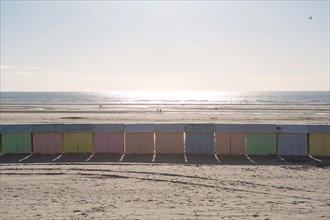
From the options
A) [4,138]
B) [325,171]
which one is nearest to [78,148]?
[4,138]

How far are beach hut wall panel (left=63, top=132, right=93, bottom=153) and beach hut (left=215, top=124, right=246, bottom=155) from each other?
6558mm

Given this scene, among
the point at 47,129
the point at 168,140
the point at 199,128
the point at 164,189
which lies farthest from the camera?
the point at 47,129

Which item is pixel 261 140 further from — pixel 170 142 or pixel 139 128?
pixel 139 128

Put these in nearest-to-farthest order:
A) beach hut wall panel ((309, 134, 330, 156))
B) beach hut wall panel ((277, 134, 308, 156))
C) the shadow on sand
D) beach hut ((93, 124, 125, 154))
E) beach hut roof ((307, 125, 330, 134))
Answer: the shadow on sand < beach hut roof ((307, 125, 330, 134)) < beach hut wall panel ((309, 134, 330, 156)) < beach hut wall panel ((277, 134, 308, 156)) < beach hut ((93, 124, 125, 154))

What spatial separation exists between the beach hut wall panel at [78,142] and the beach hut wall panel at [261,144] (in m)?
8.17

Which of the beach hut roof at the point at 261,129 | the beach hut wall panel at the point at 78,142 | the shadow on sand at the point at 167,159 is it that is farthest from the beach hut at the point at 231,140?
the beach hut wall panel at the point at 78,142

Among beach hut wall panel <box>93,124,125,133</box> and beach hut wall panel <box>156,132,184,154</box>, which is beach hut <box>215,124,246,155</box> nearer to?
beach hut wall panel <box>156,132,184,154</box>

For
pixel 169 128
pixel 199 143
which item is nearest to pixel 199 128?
pixel 199 143

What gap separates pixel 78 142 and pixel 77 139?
0.17 meters

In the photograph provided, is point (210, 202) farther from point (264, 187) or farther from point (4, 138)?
point (4, 138)

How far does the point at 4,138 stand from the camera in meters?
20.2

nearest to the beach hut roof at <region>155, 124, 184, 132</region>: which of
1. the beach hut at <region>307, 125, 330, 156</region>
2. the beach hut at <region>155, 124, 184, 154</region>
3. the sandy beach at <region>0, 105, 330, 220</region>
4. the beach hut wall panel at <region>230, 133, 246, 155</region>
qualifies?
the beach hut at <region>155, 124, 184, 154</region>

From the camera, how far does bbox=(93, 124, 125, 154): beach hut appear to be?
20203 mm

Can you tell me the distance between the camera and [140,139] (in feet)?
66.2
